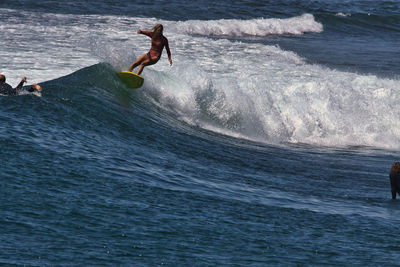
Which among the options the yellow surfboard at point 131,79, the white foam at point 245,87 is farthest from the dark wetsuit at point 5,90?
the white foam at point 245,87

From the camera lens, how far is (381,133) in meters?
19.7

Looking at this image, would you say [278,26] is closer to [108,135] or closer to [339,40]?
[339,40]

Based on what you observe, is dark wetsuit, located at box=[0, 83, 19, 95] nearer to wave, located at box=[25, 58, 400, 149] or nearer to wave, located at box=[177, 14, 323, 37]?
wave, located at box=[25, 58, 400, 149]

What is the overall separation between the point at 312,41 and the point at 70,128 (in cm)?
2864

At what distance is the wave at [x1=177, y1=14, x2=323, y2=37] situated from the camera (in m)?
37.7

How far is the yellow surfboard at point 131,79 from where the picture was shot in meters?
16.9

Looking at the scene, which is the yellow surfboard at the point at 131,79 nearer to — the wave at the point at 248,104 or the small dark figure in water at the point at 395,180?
the wave at the point at 248,104

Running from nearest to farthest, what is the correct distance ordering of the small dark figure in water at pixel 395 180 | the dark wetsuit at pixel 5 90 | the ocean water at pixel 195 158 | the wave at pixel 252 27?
the ocean water at pixel 195 158, the small dark figure in water at pixel 395 180, the dark wetsuit at pixel 5 90, the wave at pixel 252 27

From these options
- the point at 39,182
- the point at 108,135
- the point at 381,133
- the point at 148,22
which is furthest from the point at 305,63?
the point at 39,182

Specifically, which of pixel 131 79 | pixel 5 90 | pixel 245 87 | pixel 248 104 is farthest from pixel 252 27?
pixel 5 90

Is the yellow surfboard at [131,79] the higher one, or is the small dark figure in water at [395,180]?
the yellow surfboard at [131,79]

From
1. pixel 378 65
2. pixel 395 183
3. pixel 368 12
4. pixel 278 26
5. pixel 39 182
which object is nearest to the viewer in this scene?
pixel 39 182

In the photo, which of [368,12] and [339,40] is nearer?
[339,40]

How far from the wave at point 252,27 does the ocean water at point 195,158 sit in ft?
22.9
